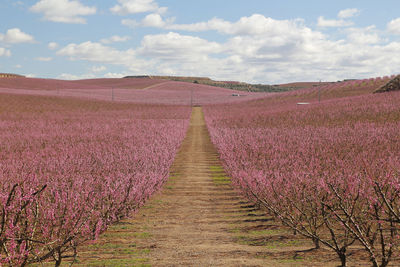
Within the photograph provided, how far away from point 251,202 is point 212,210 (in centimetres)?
107

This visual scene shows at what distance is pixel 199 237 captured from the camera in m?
5.32

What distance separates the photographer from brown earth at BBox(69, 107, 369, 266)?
4.32 m

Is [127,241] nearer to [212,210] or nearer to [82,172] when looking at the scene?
[212,210]

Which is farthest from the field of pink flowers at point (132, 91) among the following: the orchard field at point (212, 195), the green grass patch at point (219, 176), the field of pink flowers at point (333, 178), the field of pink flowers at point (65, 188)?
the green grass patch at point (219, 176)

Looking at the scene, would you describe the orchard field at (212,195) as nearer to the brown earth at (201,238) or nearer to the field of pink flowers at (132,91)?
the brown earth at (201,238)

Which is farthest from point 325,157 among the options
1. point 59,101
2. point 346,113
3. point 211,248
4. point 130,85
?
point 130,85

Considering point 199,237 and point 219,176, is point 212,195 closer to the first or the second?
point 219,176

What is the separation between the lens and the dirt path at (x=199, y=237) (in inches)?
171

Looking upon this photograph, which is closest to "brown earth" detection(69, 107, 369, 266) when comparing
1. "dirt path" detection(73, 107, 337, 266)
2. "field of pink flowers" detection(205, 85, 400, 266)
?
"dirt path" detection(73, 107, 337, 266)

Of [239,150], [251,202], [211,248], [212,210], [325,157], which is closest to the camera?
[211,248]

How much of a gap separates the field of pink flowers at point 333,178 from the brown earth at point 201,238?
0.92 ft

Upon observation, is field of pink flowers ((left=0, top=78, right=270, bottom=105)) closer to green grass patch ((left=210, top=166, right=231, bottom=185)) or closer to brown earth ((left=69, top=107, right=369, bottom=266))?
green grass patch ((left=210, top=166, right=231, bottom=185))

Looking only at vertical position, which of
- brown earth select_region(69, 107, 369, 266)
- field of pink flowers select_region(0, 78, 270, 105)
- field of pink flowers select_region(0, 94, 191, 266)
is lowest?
brown earth select_region(69, 107, 369, 266)

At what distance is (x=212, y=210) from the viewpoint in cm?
703
